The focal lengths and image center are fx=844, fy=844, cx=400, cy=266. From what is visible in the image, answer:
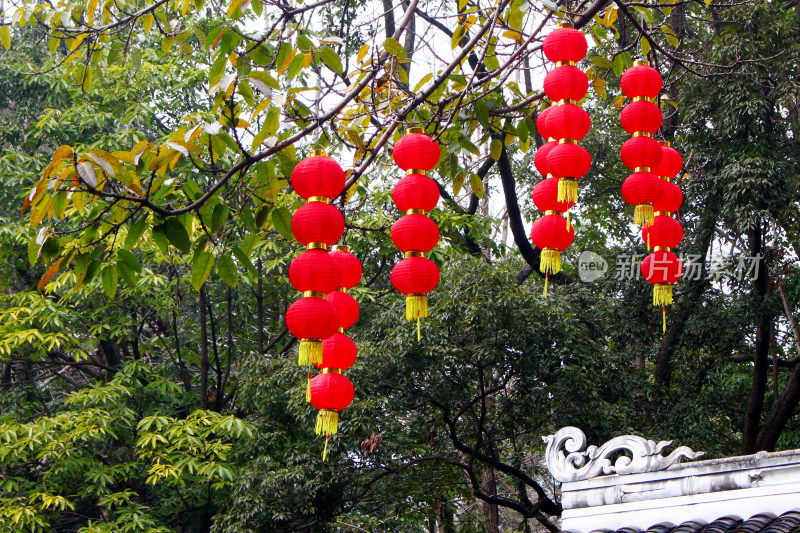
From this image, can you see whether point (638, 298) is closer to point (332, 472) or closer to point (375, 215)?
point (375, 215)

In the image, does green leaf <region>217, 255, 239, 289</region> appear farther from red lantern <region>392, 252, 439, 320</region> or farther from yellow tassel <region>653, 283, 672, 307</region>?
yellow tassel <region>653, 283, 672, 307</region>

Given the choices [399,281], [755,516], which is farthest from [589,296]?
[399,281]

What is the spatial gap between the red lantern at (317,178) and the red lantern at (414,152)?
0.62ft

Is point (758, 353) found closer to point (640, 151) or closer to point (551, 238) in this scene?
point (640, 151)

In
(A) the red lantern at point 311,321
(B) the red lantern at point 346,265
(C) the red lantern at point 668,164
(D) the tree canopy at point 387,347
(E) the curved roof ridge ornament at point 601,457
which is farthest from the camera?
(D) the tree canopy at point 387,347

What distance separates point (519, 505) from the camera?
6.78 metres

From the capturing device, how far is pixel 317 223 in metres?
1.96

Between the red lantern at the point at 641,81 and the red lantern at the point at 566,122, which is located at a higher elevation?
the red lantern at the point at 641,81

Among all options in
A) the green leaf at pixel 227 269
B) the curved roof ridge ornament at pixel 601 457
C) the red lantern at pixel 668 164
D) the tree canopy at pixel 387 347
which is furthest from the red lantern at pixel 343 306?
the tree canopy at pixel 387 347

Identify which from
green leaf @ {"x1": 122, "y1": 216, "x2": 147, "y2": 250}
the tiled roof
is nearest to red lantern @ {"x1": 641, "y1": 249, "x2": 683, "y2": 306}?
the tiled roof

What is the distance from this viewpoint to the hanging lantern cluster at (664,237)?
93.4 inches

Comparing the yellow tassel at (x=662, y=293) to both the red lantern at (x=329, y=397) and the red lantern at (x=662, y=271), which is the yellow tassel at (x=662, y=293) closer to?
the red lantern at (x=662, y=271)

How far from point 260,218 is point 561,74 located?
830 mm

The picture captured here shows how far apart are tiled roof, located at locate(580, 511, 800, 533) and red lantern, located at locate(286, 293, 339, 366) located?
1815 millimetres
